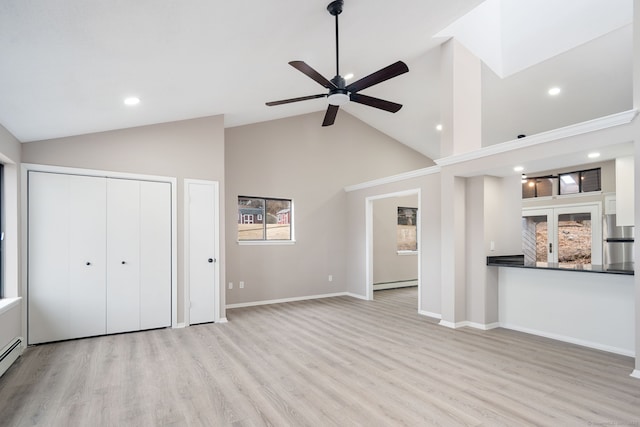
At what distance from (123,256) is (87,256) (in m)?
0.40

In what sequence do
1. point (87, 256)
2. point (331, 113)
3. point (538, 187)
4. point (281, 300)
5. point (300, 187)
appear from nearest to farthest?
point (331, 113)
point (87, 256)
point (281, 300)
point (300, 187)
point (538, 187)

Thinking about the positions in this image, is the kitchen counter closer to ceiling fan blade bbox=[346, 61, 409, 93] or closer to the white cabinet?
ceiling fan blade bbox=[346, 61, 409, 93]

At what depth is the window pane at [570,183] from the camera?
7746mm

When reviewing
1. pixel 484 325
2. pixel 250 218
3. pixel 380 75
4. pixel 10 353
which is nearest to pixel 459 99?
pixel 380 75

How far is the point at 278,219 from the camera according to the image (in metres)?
6.95

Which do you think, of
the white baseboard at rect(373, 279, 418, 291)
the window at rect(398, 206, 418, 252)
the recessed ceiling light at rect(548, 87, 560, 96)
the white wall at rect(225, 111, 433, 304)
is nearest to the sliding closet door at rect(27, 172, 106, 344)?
the white wall at rect(225, 111, 433, 304)

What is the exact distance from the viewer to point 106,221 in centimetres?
450

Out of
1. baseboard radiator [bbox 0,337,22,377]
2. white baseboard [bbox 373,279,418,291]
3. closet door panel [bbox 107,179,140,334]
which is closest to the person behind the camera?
baseboard radiator [bbox 0,337,22,377]

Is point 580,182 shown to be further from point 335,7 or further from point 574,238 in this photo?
point 335,7

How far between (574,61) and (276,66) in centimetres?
420

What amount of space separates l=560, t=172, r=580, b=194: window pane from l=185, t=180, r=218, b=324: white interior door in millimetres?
7673

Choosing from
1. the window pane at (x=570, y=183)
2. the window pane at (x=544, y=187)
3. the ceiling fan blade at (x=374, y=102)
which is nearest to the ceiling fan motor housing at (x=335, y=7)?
the ceiling fan blade at (x=374, y=102)

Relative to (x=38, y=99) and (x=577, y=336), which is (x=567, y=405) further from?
(x=38, y=99)

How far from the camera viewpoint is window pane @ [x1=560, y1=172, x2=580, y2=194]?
775 cm
